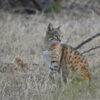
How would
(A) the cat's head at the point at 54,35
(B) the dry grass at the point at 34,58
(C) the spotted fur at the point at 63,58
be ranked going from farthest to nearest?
(A) the cat's head at the point at 54,35, (C) the spotted fur at the point at 63,58, (B) the dry grass at the point at 34,58

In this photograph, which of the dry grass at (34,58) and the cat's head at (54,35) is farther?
the cat's head at (54,35)

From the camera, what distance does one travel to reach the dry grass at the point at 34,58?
20.3 ft

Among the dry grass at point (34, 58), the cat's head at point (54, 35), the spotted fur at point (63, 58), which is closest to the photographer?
the dry grass at point (34, 58)

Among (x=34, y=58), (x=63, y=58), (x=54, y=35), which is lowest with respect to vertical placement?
(x=63, y=58)

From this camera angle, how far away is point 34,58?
888cm

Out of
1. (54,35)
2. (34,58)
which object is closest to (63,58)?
(54,35)

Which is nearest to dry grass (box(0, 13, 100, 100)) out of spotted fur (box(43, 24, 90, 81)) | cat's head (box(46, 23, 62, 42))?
spotted fur (box(43, 24, 90, 81))

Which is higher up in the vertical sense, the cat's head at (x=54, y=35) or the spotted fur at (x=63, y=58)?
the cat's head at (x=54, y=35)

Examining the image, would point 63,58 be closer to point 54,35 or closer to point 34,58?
point 54,35

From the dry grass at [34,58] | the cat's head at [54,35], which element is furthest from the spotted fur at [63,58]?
the dry grass at [34,58]

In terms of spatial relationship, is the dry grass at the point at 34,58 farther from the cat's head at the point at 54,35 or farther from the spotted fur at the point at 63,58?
the cat's head at the point at 54,35

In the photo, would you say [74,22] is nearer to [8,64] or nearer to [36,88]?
[8,64]

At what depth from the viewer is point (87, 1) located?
1482cm

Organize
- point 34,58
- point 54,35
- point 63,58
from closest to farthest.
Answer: point 63,58 < point 54,35 < point 34,58
